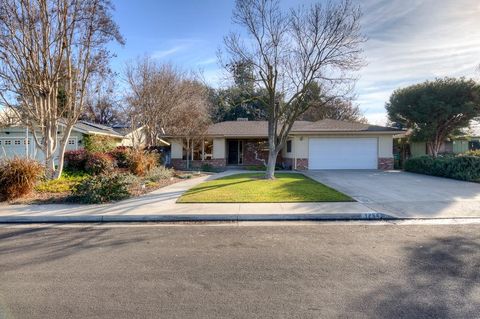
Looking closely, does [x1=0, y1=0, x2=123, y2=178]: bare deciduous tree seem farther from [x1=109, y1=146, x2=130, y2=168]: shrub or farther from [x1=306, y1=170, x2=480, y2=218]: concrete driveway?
[x1=306, y1=170, x2=480, y2=218]: concrete driveway

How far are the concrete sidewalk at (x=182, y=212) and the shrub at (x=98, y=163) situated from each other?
694cm

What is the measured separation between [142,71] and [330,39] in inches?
550

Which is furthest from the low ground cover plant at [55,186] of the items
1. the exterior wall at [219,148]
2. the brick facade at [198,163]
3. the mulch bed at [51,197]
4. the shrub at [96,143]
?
the exterior wall at [219,148]

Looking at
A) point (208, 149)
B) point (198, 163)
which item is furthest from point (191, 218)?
point (208, 149)

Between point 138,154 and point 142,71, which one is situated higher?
point 142,71

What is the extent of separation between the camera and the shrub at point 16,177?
9913 millimetres

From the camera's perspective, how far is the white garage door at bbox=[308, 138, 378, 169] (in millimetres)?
20844

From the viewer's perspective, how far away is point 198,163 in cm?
2445

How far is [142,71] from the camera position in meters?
22.3

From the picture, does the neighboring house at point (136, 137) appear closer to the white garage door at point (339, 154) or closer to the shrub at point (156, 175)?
the shrub at point (156, 175)

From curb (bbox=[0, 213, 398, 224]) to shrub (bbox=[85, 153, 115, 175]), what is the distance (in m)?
8.05

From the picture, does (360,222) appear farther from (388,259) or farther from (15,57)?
(15,57)

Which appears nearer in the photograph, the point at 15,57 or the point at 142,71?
the point at 15,57

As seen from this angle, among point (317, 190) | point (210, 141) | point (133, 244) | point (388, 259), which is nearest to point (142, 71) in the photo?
point (210, 141)
